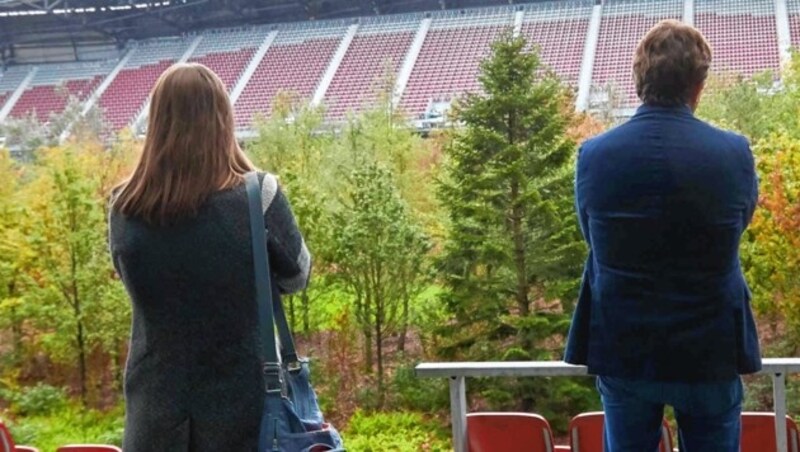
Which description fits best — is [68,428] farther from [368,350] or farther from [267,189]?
[267,189]

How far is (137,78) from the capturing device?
29.7m

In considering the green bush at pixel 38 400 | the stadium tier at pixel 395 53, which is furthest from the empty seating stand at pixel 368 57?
the green bush at pixel 38 400

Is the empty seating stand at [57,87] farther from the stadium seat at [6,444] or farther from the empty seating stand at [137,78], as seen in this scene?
the stadium seat at [6,444]

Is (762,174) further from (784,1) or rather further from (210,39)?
(210,39)

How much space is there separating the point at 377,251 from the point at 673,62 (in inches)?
293

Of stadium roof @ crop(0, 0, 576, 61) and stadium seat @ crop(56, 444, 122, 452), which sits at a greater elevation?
stadium roof @ crop(0, 0, 576, 61)

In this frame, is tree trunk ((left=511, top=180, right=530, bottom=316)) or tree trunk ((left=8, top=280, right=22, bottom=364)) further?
tree trunk ((left=8, top=280, right=22, bottom=364))

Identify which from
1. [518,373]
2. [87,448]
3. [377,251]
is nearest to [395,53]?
[377,251]

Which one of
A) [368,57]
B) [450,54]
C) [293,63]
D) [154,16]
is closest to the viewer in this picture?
[450,54]

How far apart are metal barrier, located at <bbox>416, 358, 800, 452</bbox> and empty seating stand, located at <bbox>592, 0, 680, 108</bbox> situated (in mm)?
21966

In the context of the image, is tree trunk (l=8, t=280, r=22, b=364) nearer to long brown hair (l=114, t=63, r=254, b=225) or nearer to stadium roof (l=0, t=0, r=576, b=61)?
long brown hair (l=114, t=63, r=254, b=225)

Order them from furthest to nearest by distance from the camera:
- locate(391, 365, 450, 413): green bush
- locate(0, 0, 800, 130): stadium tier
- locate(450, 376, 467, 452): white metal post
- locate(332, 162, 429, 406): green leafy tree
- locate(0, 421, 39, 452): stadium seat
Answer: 1. locate(0, 0, 800, 130): stadium tier
2. locate(332, 162, 429, 406): green leafy tree
3. locate(391, 365, 450, 413): green bush
4. locate(0, 421, 39, 452): stadium seat
5. locate(450, 376, 467, 452): white metal post

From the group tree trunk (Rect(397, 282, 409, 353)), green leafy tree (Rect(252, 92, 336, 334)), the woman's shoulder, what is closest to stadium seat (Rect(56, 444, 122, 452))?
the woman's shoulder

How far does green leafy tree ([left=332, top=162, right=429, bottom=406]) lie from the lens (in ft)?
29.1
